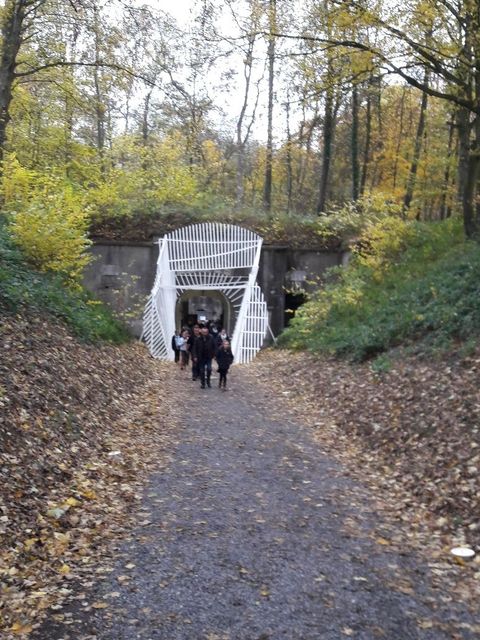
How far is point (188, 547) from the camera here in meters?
5.44

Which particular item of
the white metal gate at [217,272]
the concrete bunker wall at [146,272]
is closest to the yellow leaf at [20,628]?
the white metal gate at [217,272]

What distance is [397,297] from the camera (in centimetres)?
1498

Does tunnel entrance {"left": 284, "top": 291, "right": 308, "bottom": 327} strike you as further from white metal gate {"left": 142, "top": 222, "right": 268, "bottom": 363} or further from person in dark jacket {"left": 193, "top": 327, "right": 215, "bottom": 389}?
person in dark jacket {"left": 193, "top": 327, "right": 215, "bottom": 389}

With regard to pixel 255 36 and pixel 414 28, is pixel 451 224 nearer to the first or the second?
pixel 414 28

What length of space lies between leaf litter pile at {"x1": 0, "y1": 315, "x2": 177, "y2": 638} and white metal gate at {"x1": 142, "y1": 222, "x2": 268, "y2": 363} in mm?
9604

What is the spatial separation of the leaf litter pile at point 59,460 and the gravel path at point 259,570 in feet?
0.89

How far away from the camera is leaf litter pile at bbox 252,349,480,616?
5789 millimetres

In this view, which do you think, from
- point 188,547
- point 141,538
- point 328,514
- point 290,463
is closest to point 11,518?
point 141,538

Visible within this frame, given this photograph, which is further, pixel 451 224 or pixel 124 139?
pixel 124 139

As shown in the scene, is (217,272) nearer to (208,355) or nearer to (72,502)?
(208,355)

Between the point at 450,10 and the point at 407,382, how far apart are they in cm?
593

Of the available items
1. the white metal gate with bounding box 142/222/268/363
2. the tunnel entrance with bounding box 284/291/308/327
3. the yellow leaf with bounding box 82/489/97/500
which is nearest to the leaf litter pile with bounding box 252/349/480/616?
the yellow leaf with bounding box 82/489/97/500

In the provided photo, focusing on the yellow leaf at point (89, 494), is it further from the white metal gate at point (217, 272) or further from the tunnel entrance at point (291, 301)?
the tunnel entrance at point (291, 301)

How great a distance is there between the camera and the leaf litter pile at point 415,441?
579cm
